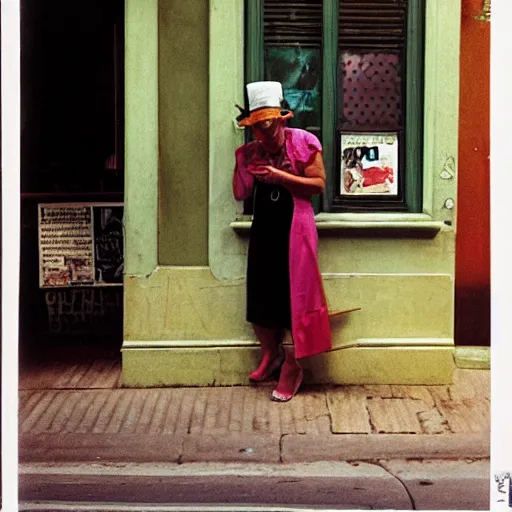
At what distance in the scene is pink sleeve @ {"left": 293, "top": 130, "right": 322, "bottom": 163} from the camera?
645 centimetres

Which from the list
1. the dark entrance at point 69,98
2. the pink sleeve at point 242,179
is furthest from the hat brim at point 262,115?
the dark entrance at point 69,98

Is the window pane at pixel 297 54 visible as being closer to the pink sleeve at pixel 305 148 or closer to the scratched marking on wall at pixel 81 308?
the pink sleeve at pixel 305 148

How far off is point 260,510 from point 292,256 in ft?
7.02

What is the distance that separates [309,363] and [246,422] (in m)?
0.89

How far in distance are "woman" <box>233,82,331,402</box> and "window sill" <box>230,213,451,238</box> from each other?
0.20 metres

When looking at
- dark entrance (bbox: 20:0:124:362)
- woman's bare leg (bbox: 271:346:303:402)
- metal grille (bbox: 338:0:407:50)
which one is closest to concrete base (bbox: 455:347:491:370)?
woman's bare leg (bbox: 271:346:303:402)

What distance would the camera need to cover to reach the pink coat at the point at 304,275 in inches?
253

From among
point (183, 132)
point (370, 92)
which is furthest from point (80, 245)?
point (370, 92)

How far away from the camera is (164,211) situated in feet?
22.4

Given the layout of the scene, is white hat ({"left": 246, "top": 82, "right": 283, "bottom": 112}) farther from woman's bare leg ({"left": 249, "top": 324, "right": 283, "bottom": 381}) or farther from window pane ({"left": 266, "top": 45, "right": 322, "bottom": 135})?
woman's bare leg ({"left": 249, "top": 324, "right": 283, "bottom": 381})

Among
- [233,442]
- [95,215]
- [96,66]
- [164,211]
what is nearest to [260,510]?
[233,442]

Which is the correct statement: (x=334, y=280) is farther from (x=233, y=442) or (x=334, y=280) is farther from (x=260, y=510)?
(x=260, y=510)

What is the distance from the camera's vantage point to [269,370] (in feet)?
22.1

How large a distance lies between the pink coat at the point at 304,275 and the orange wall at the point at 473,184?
1297 mm
